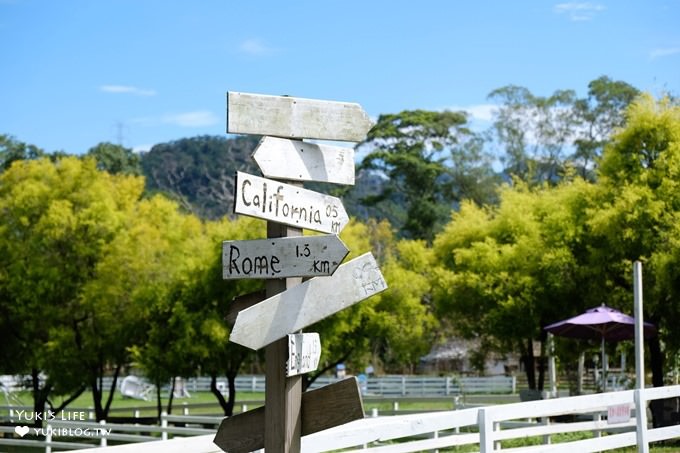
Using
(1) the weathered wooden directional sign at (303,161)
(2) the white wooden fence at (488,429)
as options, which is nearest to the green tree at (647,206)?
(2) the white wooden fence at (488,429)

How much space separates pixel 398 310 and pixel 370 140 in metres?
45.9

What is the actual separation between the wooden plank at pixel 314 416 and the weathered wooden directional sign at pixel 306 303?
0.43 m

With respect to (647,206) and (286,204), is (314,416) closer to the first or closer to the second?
(286,204)

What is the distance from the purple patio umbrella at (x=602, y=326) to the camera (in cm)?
1967

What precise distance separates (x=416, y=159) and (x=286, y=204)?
70.9 metres

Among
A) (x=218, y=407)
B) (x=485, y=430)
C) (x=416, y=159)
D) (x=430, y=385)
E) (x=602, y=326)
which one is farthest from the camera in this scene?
(x=416, y=159)

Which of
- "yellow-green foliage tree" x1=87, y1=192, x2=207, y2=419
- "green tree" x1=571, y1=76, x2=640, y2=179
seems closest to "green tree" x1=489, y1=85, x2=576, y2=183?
"green tree" x1=571, y1=76, x2=640, y2=179

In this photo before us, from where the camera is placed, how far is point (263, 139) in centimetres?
633

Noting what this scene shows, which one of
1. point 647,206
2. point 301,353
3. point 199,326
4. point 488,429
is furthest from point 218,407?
point 301,353

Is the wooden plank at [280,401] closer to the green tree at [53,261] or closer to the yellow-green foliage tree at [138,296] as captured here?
the yellow-green foliage tree at [138,296]

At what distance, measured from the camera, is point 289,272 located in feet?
20.7

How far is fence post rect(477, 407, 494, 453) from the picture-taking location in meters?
9.25

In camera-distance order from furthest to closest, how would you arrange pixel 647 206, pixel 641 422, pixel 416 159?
1. pixel 416 159
2. pixel 647 206
3. pixel 641 422

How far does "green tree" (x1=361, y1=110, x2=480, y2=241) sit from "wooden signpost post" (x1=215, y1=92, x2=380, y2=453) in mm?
67725
